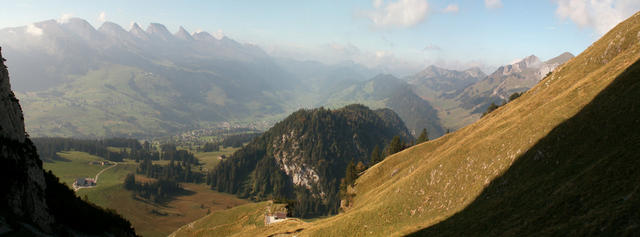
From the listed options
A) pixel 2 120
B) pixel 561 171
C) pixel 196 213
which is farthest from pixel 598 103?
pixel 196 213

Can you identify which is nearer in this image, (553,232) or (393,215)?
(553,232)

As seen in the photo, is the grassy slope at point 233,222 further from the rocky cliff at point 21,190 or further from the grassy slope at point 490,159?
→ the rocky cliff at point 21,190

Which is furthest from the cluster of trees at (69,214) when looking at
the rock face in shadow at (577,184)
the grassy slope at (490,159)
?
the rock face in shadow at (577,184)

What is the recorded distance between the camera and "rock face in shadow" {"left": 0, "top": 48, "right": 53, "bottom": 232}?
29047 millimetres

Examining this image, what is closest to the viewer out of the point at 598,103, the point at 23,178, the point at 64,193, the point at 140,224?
the point at 23,178

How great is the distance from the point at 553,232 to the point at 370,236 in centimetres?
2904

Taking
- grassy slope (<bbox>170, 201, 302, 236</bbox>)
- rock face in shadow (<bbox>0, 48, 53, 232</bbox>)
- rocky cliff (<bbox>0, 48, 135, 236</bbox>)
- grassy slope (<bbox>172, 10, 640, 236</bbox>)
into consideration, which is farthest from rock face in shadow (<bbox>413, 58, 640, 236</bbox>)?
grassy slope (<bbox>170, 201, 302, 236</bbox>)

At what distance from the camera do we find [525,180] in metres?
35.9

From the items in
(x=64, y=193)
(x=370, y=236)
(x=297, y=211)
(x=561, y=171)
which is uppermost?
Answer: (x=561, y=171)

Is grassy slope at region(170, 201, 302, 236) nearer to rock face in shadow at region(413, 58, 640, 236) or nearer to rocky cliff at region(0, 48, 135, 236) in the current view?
rocky cliff at region(0, 48, 135, 236)

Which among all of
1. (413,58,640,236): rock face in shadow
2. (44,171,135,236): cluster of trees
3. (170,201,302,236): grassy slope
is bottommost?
(170,201,302,236): grassy slope

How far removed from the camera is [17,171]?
3102 centimetres

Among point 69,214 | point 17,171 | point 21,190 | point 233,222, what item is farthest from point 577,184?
point 233,222

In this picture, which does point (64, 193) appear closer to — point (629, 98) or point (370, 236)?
point (370, 236)
